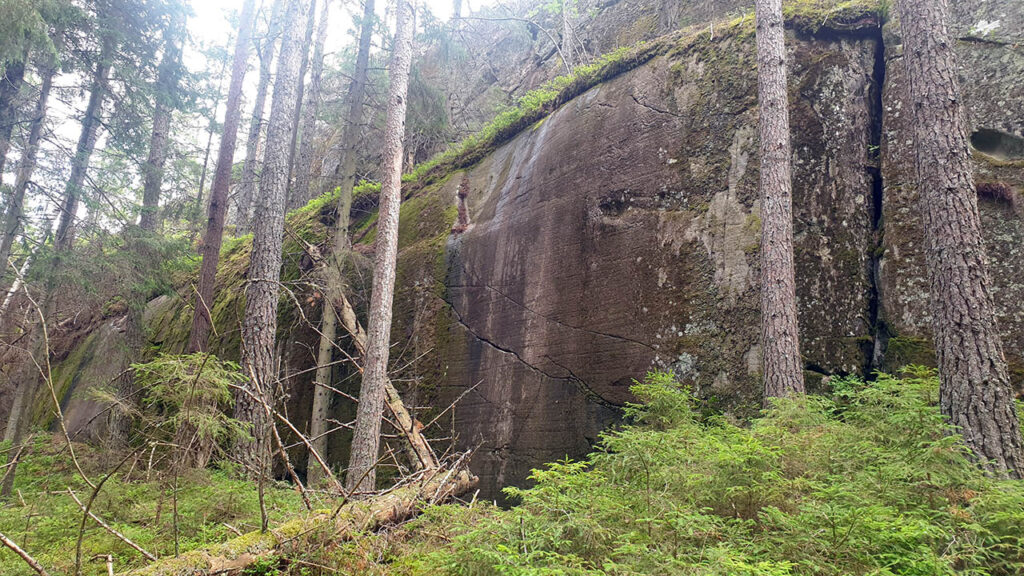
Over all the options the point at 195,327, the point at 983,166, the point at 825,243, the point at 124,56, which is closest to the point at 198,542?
the point at 195,327

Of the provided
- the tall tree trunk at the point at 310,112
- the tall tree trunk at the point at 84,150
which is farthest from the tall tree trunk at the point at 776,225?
the tall tree trunk at the point at 84,150

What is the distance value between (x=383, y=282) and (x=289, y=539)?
4.52 m

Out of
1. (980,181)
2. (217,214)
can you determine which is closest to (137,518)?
(217,214)

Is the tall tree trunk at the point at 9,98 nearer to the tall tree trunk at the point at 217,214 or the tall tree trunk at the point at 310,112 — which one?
the tall tree trunk at the point at 217,214

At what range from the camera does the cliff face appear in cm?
650

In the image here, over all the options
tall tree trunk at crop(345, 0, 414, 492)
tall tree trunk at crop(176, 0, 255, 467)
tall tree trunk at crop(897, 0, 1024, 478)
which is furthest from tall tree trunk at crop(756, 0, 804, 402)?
tall tree trunk at crop(176, 0, 255, 467)

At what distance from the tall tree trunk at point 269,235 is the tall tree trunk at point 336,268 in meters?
0.85

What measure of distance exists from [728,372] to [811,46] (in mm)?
4685

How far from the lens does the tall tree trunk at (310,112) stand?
1434cm

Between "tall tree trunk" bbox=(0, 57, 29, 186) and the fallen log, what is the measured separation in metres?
9.11

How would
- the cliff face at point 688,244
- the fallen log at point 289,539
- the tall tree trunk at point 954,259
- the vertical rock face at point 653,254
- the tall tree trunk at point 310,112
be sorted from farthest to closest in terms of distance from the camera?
the tall tree trunk at point 310,112
the vertical rock face at point 653,254
the cliff face at point 688,244
the tall tree trunk at point 954,259
the fallen log at point 289,539

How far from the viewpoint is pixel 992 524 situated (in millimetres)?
3270

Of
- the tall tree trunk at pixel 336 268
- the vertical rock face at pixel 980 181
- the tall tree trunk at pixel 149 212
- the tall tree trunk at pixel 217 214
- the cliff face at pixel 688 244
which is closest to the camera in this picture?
the vertical rock face at pixel 980 181

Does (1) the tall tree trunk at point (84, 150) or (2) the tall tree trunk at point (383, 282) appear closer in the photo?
(2) the tall tree trunk at point (383, 282)
